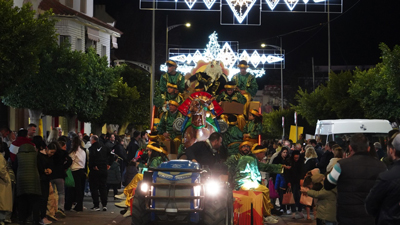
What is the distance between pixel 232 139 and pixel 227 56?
2874 cm

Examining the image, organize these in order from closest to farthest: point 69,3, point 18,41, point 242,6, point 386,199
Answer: point 386,199 → point 18,41 → point 242,6 → point 69,3

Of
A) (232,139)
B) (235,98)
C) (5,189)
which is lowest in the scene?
(5,189)

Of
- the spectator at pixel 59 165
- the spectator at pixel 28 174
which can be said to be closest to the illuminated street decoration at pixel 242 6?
the spectator at pixel 59 165

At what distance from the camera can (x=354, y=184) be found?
841cm

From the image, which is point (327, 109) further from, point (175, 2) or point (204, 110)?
point (204, 110)

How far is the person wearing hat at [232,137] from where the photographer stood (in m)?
16.8

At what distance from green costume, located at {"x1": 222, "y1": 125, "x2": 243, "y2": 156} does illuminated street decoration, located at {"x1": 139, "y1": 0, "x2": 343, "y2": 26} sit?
11243 mm

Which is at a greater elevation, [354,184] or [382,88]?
[382,88]

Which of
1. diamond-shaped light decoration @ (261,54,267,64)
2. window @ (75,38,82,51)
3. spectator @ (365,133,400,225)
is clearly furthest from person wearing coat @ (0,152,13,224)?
window @ (75,38,82,51)

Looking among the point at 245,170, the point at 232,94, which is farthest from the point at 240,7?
the point at 245,170

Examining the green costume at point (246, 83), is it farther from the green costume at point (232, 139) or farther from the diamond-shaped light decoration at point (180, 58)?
the diamond-shaped light decoration at point (180, 58)

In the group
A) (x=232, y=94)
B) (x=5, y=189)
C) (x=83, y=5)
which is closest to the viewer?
(x=5, y=189)

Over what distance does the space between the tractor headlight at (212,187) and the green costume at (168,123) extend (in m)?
5.91

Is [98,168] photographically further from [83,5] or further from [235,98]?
[83,5]
